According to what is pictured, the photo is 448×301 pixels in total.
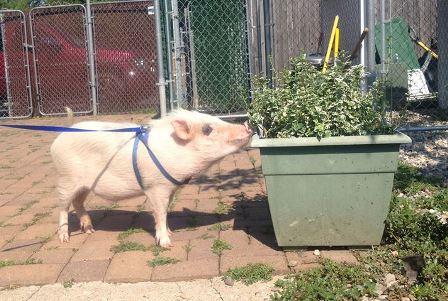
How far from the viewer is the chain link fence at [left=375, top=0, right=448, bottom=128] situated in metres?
9.19

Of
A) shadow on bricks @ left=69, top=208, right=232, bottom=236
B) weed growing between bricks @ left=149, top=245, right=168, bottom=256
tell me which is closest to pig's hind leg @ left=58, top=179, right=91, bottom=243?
shadow on bricks @ left=69, top=208, right=232, bottom=236

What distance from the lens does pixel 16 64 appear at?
1363cm

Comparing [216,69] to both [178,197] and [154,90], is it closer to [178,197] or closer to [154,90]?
[154,90]

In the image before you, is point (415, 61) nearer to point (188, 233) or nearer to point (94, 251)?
point (188, 233)

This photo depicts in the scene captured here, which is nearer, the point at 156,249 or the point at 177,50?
the point at 156,249

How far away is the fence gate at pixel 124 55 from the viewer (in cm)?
1338

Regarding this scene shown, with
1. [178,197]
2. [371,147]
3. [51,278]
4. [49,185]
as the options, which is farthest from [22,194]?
[371,147]

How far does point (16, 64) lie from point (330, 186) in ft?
36.6

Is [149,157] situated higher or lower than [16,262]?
higher

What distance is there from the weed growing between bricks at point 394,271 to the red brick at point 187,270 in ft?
1.70

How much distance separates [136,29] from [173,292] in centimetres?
1037

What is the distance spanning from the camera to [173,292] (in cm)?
380

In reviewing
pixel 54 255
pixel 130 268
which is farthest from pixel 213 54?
pixel 130 268

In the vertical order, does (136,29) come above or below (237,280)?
above
